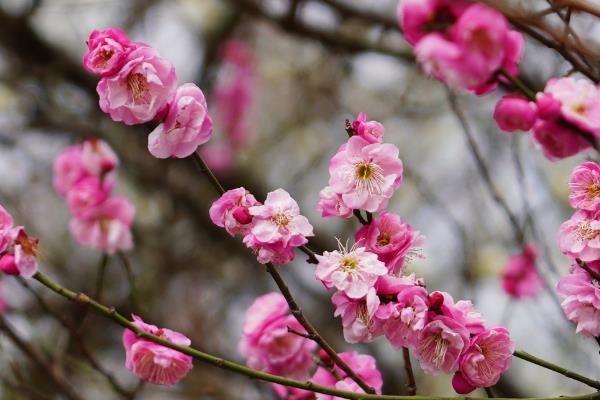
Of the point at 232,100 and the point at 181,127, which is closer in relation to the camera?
the point at 181,127

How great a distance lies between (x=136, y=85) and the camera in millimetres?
1214

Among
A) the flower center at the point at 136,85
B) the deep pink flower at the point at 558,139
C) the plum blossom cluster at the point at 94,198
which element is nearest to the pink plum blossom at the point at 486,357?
the deep pink flower at the point at 558,139

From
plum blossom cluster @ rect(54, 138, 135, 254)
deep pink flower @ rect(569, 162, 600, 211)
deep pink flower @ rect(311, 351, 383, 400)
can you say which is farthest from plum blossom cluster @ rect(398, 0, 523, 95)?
plum blossom cluster @ rect(54, 138, 135, 254)

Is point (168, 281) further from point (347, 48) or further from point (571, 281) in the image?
point (571, 281)

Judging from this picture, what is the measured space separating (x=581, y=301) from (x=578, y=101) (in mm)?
356

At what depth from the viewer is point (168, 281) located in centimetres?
484

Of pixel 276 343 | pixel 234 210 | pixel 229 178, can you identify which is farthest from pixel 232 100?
pixel 234 210

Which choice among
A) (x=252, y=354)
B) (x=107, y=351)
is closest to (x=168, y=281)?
(x=107, y=351)

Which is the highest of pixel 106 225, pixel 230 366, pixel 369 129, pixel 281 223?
pixel 106 225

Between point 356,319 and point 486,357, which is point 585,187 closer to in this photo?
point 486,357

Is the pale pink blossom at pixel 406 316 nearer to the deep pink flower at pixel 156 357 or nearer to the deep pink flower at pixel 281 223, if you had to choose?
the deep pink flower at pixel 281 223

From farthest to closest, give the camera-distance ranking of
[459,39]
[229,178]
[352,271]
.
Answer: [229,178] < [352,271] < [459,39]

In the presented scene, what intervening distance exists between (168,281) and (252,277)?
2.06 ft

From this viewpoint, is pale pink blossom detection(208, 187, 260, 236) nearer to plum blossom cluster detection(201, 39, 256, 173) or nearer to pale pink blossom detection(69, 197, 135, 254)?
pale pink blossom detection(69, 197, 135, 254)
